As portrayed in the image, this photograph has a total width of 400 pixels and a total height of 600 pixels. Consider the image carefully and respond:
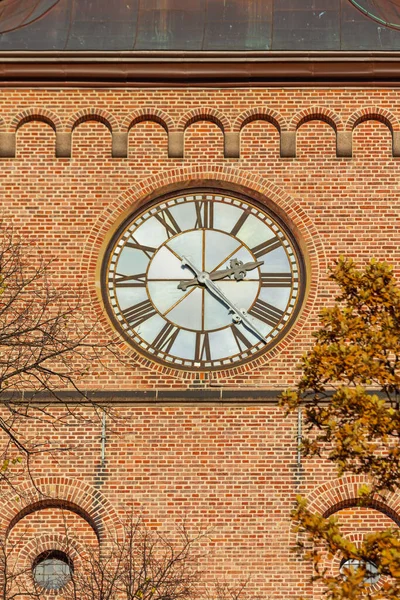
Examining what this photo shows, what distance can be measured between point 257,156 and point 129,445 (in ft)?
15.4

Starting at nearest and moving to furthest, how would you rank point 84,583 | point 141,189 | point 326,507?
point 84,583 < point 326,507 < point 141,189

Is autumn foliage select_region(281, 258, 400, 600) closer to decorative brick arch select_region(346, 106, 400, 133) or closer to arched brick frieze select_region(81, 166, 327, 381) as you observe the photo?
arched brick frieze select_region(81, 166, 327, 381)

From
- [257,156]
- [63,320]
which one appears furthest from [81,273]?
[257,156]

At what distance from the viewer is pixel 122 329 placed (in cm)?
3061

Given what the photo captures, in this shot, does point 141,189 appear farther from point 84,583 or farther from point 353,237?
point 84,583

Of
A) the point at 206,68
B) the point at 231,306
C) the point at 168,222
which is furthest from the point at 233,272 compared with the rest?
the point at 206,68

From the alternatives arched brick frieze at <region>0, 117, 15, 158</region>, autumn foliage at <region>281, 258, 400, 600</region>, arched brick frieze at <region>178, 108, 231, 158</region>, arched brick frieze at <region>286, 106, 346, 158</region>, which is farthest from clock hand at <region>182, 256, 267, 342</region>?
autumn foliage at <region>281, 258, 400, 600</region>

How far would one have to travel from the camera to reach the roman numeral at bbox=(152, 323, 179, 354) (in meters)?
Answer: 30.5

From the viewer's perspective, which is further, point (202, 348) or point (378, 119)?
point (378, 119)

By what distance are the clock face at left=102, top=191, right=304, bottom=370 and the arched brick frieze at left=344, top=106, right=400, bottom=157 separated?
1.71 m

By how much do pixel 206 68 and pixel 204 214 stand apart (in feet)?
6.95

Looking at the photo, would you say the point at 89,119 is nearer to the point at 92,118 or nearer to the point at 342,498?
the point at 92,118

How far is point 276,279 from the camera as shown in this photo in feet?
101

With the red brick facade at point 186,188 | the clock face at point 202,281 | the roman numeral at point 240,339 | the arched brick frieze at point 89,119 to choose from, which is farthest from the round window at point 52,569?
the arched brick frieze at point 89,119
